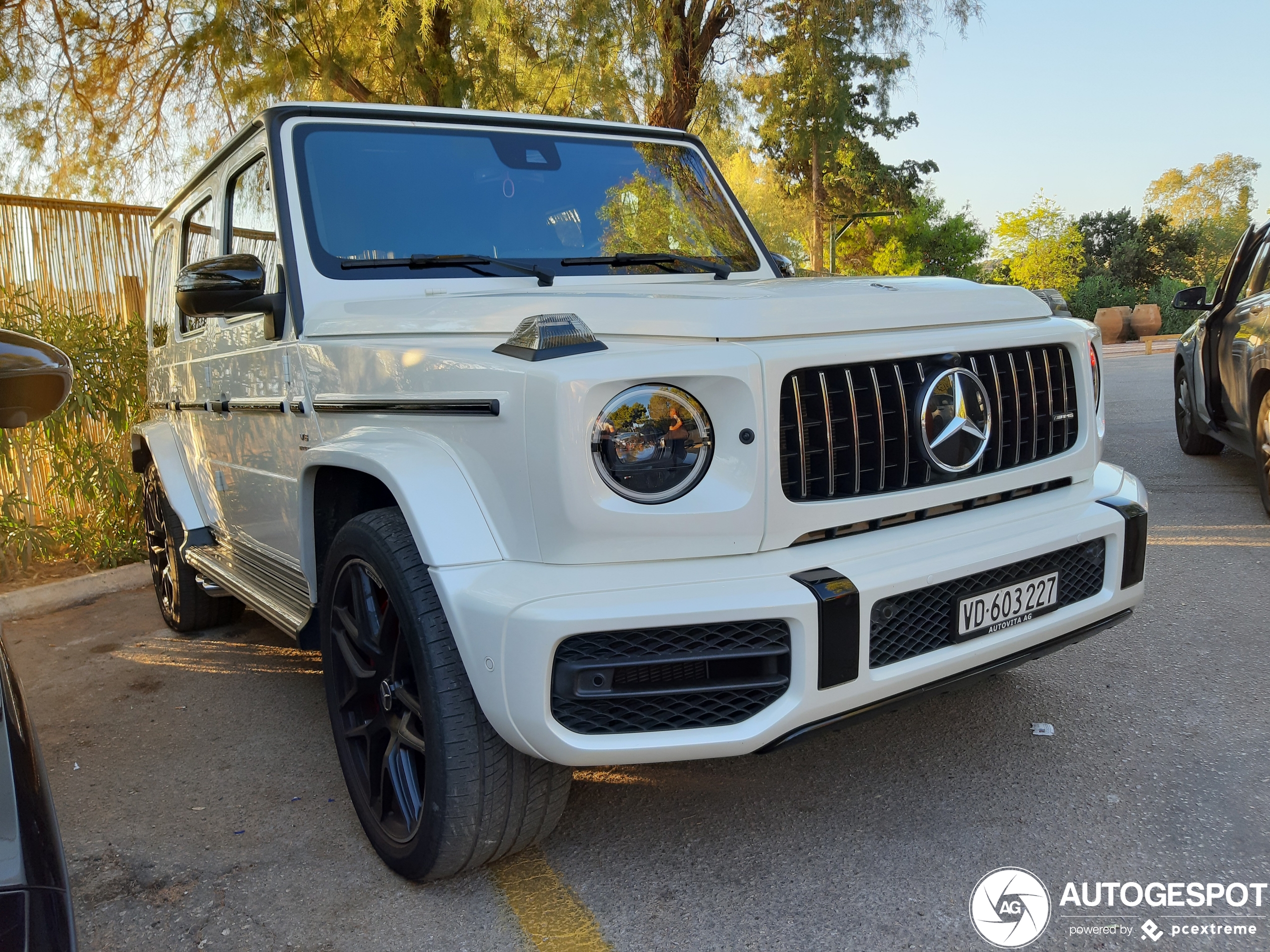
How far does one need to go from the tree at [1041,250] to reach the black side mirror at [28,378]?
40731 millimetres

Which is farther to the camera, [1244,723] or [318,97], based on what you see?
[318,97]

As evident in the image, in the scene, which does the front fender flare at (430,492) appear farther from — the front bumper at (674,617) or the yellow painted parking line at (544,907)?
the yellow painted parking line at (544,907)

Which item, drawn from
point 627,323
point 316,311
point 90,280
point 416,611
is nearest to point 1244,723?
point 627,323

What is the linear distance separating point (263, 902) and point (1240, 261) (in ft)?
20.7

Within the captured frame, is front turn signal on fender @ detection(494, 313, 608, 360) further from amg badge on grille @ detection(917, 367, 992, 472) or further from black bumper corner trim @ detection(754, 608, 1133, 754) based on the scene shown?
black bumper corner trim @ detection(754, 608, 1133, 754)

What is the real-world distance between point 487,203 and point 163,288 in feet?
7.73

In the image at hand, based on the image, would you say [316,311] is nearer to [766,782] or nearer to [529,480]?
[529,480]

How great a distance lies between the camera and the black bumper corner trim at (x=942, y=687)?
6.39ft

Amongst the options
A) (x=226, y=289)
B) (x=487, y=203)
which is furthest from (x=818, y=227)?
(x=226, y=289)

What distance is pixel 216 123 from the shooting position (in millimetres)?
9398

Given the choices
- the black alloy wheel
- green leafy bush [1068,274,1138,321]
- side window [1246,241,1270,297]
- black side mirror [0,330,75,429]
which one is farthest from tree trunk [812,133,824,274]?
black side mirror [0,330,75,429]

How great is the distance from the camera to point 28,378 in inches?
59.6

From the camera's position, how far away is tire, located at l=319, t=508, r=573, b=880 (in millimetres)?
2010
